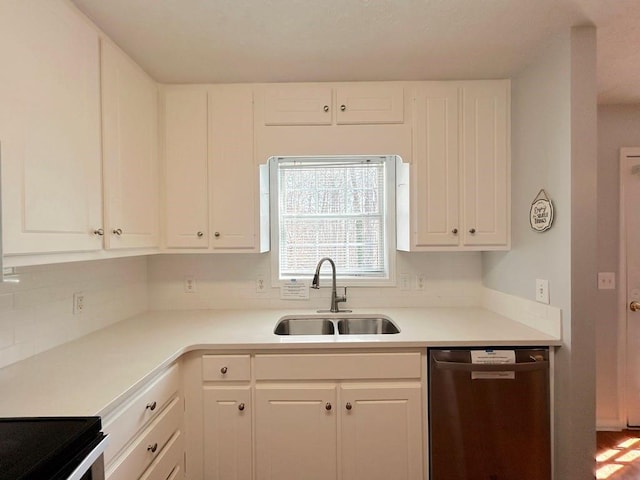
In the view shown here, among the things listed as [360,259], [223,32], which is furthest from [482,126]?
[223,32]

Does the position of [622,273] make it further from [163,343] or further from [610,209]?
[163,343]

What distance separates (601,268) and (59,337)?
3.40 metres

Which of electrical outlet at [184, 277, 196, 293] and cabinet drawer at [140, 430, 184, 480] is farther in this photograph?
electrical outlet at [184, 277, 196, 293]

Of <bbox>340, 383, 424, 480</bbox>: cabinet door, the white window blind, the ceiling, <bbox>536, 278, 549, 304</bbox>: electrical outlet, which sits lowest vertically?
<bbox>340, 383, 424, 480</bbox>: cabinet door

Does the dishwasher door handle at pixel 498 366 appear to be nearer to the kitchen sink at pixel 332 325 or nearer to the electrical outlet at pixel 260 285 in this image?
the kitchen sink at pixel 332 325

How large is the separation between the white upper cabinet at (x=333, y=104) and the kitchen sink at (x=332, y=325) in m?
1.27

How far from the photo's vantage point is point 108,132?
1533mm

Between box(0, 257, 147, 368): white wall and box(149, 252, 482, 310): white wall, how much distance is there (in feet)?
0.75

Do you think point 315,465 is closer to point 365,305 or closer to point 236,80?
point 365,305

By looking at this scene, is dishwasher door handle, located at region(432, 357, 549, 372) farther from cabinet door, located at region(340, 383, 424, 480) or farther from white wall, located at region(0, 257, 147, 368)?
white wall, located at region(0, 257, 147, 368)

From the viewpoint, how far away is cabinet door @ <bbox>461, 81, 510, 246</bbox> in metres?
1.97

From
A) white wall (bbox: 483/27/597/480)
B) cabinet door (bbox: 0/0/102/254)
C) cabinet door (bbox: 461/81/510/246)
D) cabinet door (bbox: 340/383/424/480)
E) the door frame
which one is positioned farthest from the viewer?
the door frame

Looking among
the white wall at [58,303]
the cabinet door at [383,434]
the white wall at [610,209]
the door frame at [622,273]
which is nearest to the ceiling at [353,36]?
the white wall at [610,209]

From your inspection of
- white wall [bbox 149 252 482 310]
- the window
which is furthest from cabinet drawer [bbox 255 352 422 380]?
the window
